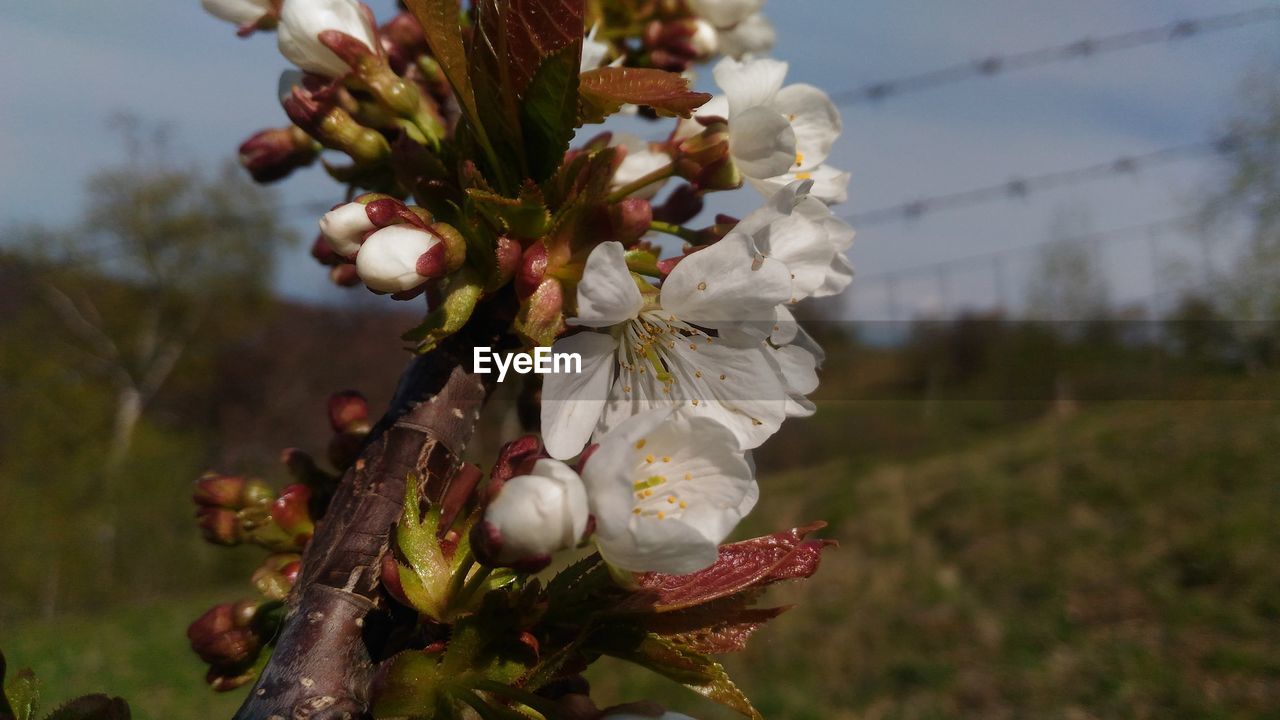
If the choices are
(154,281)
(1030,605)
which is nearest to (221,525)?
(1030,605)

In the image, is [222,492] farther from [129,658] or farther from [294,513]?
[129,658]

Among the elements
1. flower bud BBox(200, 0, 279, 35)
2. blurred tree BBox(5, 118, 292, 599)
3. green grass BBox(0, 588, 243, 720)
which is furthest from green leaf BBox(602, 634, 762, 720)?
blurred tree BBox(5, 118, 292, 599)

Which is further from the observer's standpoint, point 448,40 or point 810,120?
point 810,120

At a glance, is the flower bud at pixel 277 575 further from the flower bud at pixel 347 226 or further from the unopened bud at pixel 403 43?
the unopened bud at pixel 403 43

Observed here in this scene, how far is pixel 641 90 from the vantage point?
345mm

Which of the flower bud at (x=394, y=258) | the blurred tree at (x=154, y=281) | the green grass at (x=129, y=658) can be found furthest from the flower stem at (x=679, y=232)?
the blurred tree at (x=154, y=281)

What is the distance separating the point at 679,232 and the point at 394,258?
16 cm

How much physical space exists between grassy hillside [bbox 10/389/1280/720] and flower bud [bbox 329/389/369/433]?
219 cm

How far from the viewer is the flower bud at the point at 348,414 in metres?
0.49

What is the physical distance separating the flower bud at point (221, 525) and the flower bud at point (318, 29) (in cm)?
27

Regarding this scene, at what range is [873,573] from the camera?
3.87 m

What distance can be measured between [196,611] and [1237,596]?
5838 mm

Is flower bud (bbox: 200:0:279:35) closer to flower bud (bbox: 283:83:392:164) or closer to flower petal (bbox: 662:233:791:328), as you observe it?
flower bud (bbox: 283:83:392:164)

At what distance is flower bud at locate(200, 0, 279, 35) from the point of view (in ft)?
1.64
